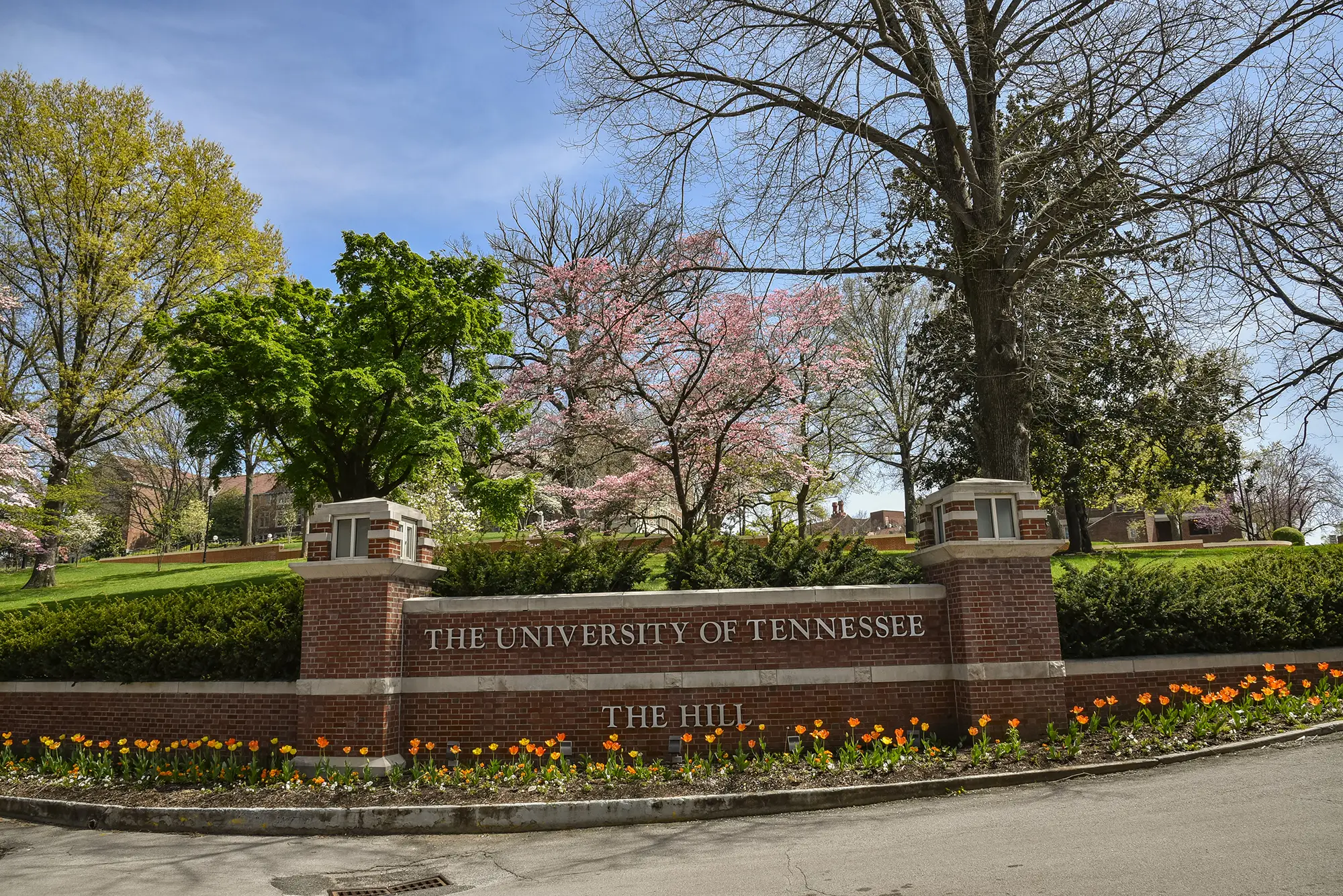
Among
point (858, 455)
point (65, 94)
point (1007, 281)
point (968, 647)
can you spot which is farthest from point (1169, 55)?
point (65, 94)

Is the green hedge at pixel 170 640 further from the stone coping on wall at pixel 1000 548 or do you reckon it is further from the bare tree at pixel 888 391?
the bare tree at pixel 888 391

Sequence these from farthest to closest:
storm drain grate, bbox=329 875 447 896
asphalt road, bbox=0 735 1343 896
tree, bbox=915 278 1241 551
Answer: tree, bbox=915 278 1241 551 → storm drain grate, bbox=329 875 447 896 → asphalt road, bbox=0 735 1343 896

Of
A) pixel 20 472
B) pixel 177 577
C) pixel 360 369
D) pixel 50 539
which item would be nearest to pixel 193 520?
pixel 50 539

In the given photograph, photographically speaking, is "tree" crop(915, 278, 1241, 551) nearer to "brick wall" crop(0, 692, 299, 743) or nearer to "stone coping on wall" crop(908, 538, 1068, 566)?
"stone coping on wall" crop(908, 538, 1068, 566)

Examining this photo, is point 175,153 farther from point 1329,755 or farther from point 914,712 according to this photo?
point 1329,755

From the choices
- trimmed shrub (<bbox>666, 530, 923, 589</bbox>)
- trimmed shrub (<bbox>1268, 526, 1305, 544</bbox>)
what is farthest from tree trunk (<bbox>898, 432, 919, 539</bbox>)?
trimmed shrub (<bbox>666, 530, 923, 589</bbox>)

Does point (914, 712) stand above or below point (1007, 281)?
below

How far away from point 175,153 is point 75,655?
21.5 metres

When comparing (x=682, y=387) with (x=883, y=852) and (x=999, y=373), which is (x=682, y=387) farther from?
(x=883, y=852)

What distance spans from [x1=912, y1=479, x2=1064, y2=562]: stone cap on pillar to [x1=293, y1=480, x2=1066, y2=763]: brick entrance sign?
0.02 meters

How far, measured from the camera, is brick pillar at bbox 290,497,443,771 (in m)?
9.69

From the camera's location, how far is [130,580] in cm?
2861

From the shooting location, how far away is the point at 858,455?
37.2 meters

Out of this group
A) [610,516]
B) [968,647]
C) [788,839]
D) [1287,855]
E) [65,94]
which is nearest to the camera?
[1287,855]
